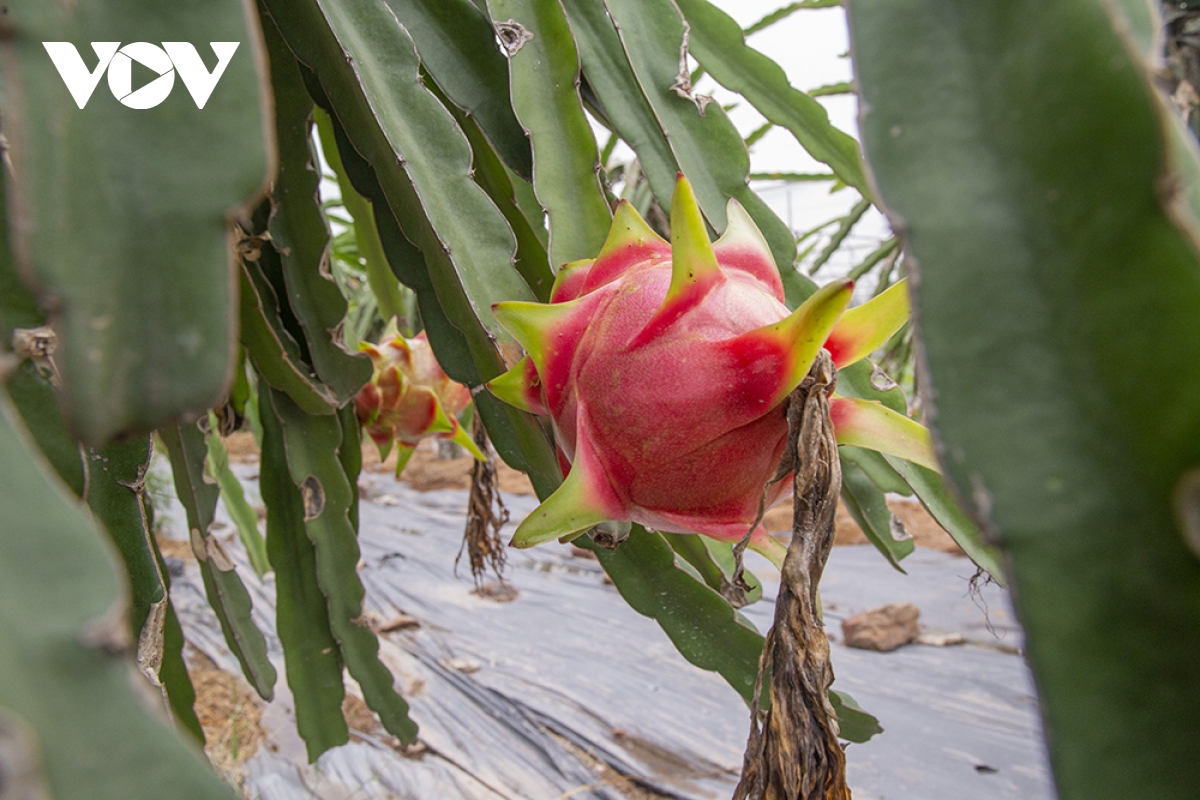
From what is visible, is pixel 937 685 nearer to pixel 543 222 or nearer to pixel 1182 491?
pixel 543 222

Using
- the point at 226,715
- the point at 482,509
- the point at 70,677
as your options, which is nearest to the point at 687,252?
the point at 70,677

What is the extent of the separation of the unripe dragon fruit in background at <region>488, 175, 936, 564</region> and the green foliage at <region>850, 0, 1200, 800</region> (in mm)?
120

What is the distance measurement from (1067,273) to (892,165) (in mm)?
59

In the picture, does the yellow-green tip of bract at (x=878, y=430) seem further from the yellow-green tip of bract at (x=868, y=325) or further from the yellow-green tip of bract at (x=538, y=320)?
the yellow-green tip of bract at (x=538, y=320)

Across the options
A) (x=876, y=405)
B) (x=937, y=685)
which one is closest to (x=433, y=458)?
(x=937, y=685)

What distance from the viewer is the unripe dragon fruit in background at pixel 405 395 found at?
1061 millimetres

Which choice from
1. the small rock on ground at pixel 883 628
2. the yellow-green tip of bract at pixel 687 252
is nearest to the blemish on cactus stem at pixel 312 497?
the yellow-green tip of bract at pixel 687 252

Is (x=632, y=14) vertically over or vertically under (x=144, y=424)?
over

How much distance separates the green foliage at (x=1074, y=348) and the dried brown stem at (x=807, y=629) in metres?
0.15

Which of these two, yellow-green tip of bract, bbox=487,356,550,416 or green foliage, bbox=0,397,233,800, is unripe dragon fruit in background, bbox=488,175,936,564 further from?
green foliage, bbox=0,397,233,800

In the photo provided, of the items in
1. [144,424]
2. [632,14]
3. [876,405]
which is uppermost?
[632,14]

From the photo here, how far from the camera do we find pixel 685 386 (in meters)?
0.39

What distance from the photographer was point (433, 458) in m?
4.70

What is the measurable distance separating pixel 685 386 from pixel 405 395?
29.3 inches
